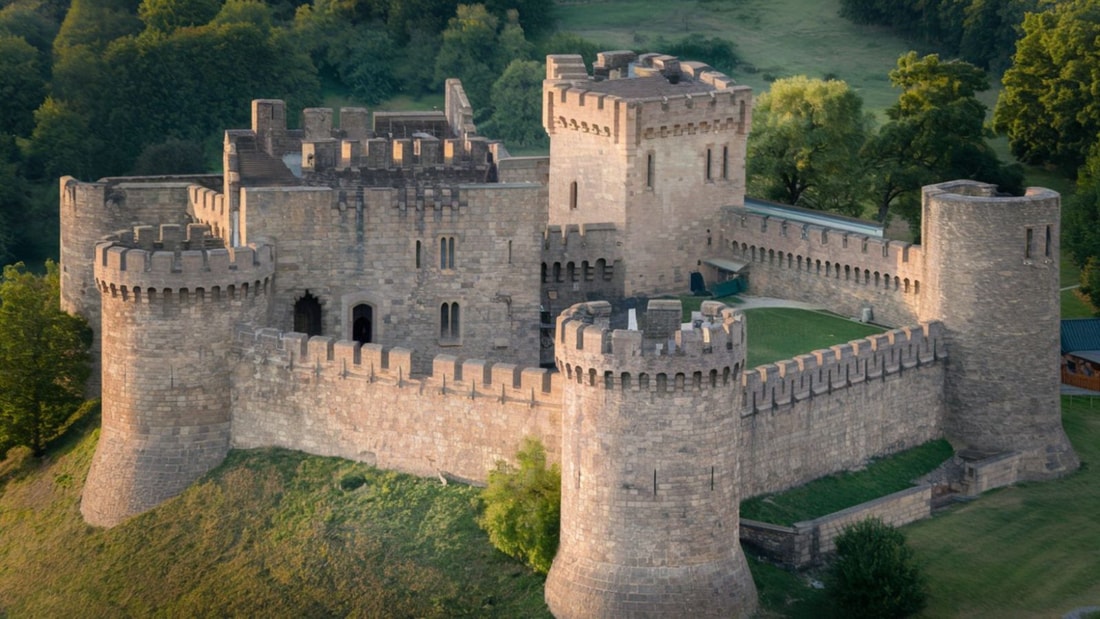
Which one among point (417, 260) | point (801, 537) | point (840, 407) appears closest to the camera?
point (801, 537)

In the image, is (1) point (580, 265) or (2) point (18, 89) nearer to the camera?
(1) point (580, 265)

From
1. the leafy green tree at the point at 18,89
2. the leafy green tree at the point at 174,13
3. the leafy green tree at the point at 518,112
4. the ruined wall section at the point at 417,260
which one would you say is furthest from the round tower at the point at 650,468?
the leafy green tree at the point at 174,13

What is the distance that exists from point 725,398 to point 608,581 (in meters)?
5.38

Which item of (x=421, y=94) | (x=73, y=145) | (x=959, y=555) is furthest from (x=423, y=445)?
(x=421, y=94)

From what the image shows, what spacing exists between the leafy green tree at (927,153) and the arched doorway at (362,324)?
28.6 m

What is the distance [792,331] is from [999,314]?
22.8 feet

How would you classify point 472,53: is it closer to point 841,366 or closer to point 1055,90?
point 1055,90

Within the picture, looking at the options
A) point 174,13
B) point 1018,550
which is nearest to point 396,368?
point 1018,550

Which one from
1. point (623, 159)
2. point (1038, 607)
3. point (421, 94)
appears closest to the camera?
point (1038, 607)

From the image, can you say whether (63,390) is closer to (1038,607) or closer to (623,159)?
(623,159)

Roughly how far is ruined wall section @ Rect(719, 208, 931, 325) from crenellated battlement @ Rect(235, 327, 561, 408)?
570 inches

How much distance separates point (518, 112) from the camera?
430 feet

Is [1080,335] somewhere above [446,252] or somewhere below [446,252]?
below

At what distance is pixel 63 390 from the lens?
86.7 m
